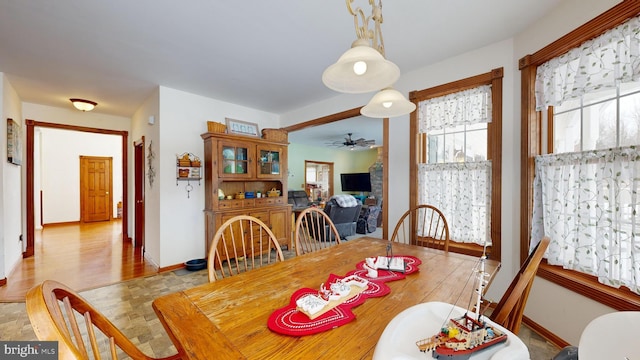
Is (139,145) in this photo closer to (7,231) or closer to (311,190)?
(7,231)

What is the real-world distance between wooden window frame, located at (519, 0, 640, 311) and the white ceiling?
12.2 inches

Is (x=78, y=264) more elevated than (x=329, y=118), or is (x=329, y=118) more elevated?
(x=329, y=118)

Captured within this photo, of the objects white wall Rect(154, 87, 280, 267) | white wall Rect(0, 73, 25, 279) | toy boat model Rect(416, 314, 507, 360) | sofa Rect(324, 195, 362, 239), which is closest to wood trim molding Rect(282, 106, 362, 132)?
white wall Rect(154, 87, 280, 267)

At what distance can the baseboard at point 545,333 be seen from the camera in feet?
5.95

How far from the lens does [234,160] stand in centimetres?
382

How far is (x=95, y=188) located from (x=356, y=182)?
7.91 metres

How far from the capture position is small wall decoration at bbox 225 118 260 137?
397 cm

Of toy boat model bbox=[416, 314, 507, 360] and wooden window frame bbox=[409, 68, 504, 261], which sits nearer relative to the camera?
toy boat model bbox=[416, 314, 507, 360]

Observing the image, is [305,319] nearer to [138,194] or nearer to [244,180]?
[244,180]

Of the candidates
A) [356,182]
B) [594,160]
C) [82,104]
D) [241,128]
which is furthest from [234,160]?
[356,182]

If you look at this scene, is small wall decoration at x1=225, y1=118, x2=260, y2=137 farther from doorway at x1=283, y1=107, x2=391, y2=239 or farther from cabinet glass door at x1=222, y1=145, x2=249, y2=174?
doorway at x1=283, y1=107, x2=391, y2=239

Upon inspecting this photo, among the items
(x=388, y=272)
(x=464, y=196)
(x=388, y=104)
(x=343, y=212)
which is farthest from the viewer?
(x=343, y=212)

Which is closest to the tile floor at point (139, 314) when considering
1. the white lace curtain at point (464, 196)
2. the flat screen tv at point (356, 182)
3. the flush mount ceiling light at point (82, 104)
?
the white lace curtain at point (464, 196)

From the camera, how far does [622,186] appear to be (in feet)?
5.00
